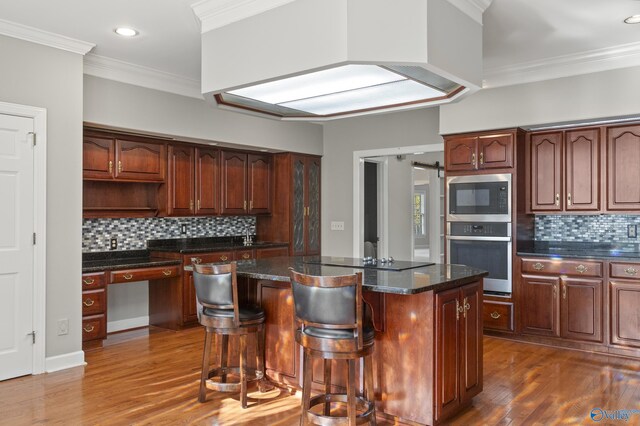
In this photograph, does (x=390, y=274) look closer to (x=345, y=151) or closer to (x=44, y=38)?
(x=44, y=38)

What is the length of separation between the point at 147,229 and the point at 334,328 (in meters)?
3.80

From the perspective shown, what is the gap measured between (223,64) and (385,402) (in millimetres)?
2409

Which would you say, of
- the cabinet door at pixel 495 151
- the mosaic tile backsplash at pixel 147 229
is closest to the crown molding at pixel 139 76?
the mosaic tile backsplash at pixel 147 229

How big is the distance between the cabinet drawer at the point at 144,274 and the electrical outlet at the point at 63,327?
2.14ft

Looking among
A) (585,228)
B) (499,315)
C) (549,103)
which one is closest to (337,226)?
(499,315)

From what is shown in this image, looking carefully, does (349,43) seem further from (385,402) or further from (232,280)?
(385,402)

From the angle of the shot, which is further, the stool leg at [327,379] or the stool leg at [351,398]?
the stool leg at [327,379]

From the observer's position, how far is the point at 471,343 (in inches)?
131

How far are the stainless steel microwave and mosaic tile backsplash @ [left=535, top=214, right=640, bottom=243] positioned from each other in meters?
0.71

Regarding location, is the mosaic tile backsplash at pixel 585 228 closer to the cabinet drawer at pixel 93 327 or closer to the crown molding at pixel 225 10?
the crown molding at pixel 225 10

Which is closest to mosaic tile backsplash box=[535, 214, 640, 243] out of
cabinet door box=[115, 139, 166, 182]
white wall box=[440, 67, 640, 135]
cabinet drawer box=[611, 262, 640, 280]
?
cabinet drawer box=[611, 262, 640, 280]

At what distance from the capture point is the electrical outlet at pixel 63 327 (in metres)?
4.27

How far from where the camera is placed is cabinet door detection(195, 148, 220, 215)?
6027mm

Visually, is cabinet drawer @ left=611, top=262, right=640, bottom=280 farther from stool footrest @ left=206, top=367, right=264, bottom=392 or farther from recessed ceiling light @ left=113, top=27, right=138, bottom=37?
recessed ceiling light @ left=113, top=27, right=138, bottom=37
